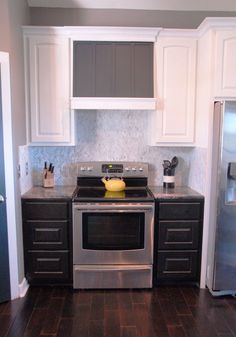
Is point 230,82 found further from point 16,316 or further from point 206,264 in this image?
point 16,316

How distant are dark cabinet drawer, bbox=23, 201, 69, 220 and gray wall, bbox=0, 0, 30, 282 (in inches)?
3.3

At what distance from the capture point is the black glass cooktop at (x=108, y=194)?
2711 mm

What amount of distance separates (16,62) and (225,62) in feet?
6.16

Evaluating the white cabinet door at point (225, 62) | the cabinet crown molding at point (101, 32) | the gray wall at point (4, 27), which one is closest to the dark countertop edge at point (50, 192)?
the gray wall at point (4, 27)

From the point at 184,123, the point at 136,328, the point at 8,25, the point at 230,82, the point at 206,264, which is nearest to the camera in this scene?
the point at 136,328

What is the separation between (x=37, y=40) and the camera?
2838 mm

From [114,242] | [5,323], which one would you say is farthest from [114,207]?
[5,323]

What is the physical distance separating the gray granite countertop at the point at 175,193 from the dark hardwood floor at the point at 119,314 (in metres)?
0.91

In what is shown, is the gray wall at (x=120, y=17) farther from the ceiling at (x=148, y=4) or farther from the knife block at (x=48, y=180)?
the knife block at (x=48, y=180)

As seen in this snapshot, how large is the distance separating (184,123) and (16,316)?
2362 millimetres

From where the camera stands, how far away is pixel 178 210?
2.74 m

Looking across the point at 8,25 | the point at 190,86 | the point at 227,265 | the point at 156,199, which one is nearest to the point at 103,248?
the point at 156,199

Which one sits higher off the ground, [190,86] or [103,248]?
[190,86]

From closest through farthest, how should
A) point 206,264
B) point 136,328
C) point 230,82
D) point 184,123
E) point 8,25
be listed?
1. point 136,328
2. point 8,25
3. point 230,82
4. point 206,264
5. point 184,123
